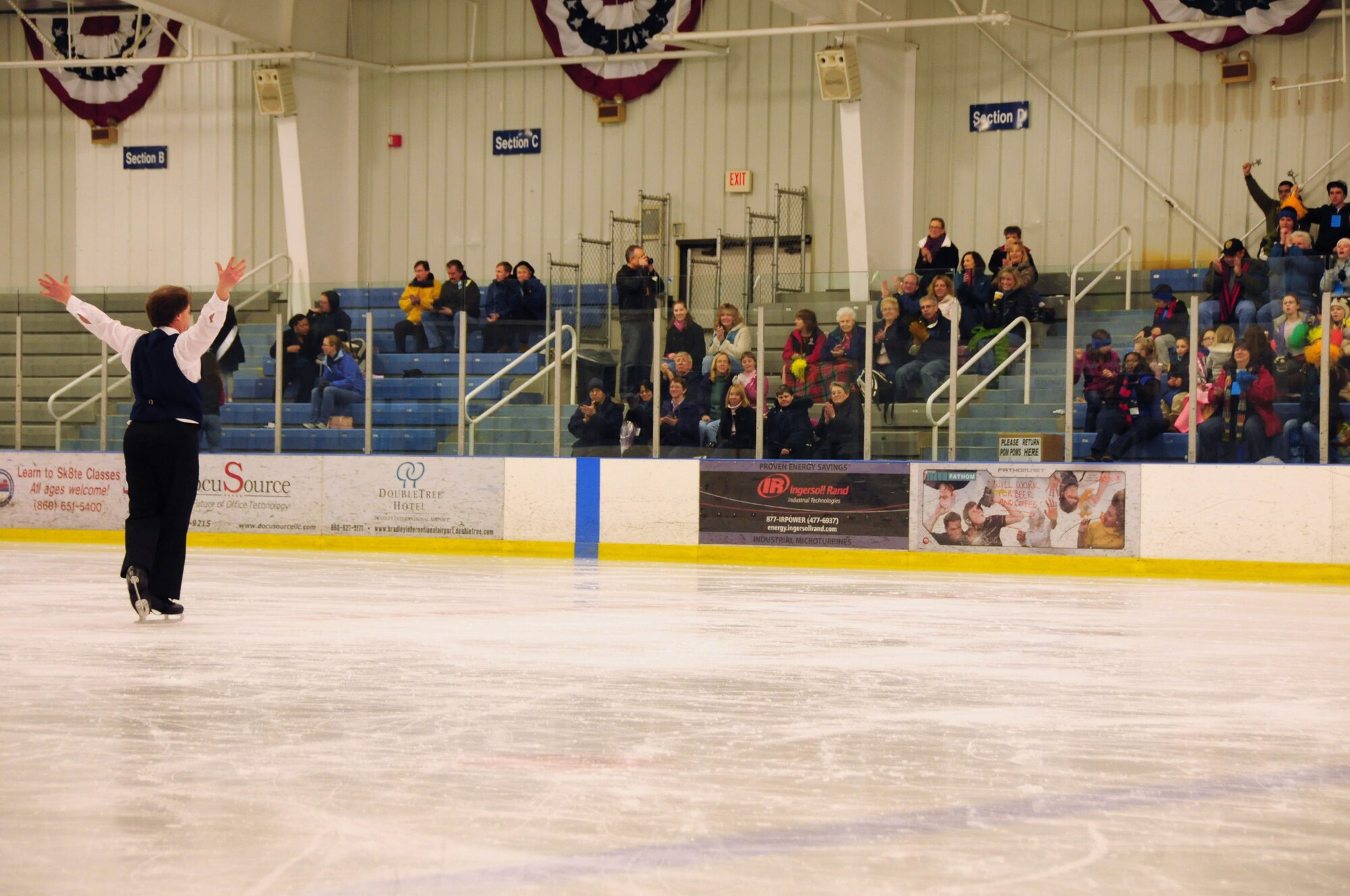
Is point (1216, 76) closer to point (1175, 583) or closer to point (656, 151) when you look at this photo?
point (656, 151)

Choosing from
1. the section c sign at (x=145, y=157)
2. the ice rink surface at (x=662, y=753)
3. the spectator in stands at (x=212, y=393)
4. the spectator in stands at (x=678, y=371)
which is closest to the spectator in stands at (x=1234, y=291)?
the ice rink surface at (x=662, y=753)

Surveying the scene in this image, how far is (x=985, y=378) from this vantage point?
41.8ft

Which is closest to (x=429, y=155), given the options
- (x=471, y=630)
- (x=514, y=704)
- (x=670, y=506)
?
(x=670, y=506)

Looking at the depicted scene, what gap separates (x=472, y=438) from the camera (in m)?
14.2

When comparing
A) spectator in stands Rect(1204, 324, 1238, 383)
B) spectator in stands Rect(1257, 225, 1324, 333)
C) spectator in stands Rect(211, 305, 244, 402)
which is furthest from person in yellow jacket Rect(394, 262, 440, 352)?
spectator in stands Rect(1257, 225, 1324, 333)

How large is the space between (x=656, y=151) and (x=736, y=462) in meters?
7.71

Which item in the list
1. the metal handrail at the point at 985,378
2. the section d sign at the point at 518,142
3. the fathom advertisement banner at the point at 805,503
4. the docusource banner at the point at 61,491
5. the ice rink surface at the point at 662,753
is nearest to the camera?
the ice rink surface at the point at 662,753

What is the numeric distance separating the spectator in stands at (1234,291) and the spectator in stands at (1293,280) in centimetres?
7

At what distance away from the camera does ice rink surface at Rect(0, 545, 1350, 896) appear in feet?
10.7

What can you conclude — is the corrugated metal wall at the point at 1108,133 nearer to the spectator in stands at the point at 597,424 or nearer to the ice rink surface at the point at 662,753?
the spectator in stands at the point at 597,424

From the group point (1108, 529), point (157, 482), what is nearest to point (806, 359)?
point (1108, 529)

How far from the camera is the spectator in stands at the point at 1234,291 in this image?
12.0 m

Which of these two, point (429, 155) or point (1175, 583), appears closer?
point (1175, 583)

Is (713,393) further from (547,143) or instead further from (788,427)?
(547,143)
